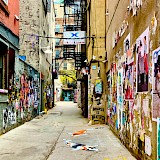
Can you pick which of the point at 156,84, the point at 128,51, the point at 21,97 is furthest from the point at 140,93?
the point at 21,97

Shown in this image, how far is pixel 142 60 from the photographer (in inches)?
237

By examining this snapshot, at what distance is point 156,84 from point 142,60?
4.03 ft

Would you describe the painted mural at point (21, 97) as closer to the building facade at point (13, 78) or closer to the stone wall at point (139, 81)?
the building facade at point (13, 78)

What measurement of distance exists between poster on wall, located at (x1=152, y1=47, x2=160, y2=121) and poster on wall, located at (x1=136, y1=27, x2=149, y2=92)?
0.55 metres

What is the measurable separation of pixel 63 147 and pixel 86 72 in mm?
9119

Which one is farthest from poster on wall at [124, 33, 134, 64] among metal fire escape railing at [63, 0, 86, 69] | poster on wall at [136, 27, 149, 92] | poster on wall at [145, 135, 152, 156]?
metal fire escape railing at [63, 0, 86, 69]

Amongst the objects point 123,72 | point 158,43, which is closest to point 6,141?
point 123,72

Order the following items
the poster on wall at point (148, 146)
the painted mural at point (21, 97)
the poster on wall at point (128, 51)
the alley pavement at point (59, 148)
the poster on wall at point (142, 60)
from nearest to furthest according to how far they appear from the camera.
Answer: the poster on wall at point (148, 146) → the poster on wall at point (142, 60) → the alley pavement at point (59, 148) → the poster on wall at point (128, 51) → the painted mural at point (21, 97)

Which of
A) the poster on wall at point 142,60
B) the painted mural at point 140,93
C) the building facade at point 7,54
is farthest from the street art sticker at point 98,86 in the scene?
the poster on wall at point 142,60

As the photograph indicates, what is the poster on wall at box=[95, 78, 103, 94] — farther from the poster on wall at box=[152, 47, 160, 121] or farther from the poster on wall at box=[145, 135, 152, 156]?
the poster on wall at box=[152, 47, 160, 121]

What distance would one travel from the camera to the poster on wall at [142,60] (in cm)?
563

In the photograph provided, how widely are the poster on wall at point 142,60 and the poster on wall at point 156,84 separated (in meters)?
0.55

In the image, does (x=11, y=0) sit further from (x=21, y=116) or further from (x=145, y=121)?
(x=145, y=121)

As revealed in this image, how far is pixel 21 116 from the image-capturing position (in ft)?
46.6
